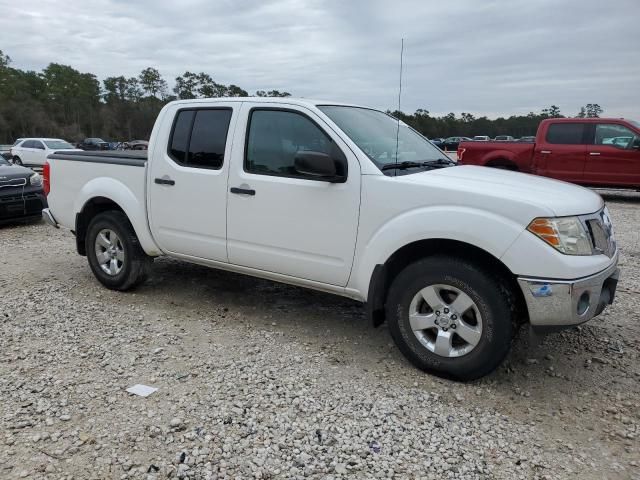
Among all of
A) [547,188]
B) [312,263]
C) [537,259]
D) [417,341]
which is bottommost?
[417,341]

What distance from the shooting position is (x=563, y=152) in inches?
461

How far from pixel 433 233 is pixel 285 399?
1.37 metres

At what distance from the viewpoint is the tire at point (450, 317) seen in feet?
10.3

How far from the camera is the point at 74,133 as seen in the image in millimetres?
71750

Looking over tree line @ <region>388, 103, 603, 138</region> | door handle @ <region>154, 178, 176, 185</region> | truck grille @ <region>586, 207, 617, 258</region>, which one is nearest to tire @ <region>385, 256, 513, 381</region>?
truck grille @ <region>586, 207, 617, 258</region>

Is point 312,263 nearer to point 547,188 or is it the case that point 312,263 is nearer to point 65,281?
point 547,188

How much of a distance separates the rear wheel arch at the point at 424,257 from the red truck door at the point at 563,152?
954cm

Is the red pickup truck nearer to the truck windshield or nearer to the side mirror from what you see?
the truck windshield

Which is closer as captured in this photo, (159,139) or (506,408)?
(506,408)

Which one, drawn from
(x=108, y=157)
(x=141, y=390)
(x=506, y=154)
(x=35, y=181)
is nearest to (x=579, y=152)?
(x=506, y=154)

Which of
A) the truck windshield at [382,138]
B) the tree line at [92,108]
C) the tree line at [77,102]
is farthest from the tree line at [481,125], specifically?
the truck windshield at [382,138]

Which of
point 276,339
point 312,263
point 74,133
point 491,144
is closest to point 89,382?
point 276,339

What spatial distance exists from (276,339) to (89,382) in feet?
4.46

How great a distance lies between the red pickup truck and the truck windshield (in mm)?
8187
